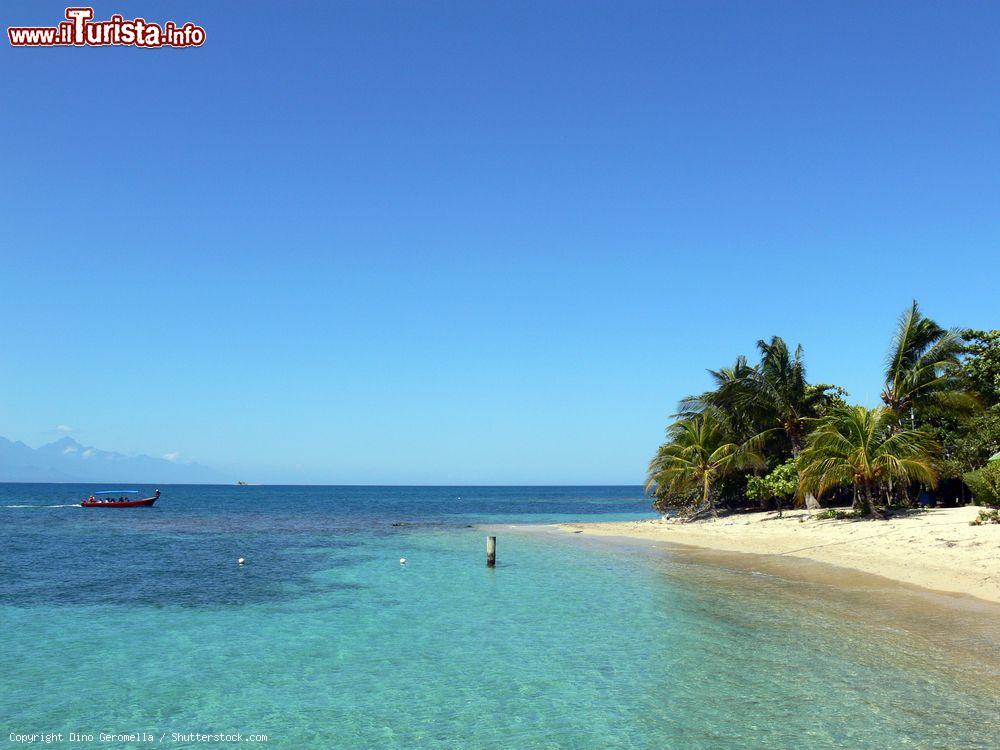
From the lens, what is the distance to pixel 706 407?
164 feet

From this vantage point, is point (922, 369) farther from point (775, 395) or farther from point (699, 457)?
point (699, 457)

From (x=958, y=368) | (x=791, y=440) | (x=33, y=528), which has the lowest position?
(x=33, y=528)

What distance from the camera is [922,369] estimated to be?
112 ft

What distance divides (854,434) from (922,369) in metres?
5.62

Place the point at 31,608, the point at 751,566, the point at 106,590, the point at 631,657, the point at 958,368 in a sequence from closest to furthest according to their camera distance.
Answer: the point at 631,657 → the point at 31,608 → the point at 106,590 → the point at 751,566 → the point at 958,368

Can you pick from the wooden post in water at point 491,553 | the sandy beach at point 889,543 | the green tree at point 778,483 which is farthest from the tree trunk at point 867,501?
the wooden post in water at point 491,553

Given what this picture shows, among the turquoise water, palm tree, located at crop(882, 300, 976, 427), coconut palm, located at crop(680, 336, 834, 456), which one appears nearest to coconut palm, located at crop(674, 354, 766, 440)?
coconut palm, located at crop(680, 336, 834, 456)

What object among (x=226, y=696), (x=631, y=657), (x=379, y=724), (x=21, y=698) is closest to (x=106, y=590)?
(x=21, y=698)

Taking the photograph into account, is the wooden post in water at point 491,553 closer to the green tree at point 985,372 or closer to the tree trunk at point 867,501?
the tree trunk at point 867,501

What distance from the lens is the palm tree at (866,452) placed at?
30828 millimetres

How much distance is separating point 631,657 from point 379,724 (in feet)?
20.3

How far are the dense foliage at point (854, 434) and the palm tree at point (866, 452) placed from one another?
0.05 metres

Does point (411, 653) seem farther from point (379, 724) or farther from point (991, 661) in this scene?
point (991, 661)

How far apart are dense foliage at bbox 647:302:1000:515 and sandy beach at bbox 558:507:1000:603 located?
169 cm
